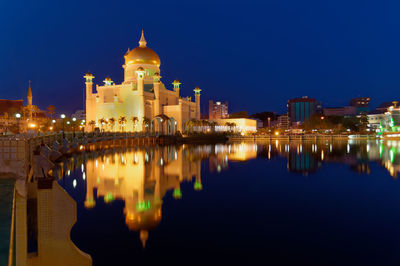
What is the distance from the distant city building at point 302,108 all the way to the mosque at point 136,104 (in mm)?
125149

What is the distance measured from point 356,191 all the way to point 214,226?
276 inches

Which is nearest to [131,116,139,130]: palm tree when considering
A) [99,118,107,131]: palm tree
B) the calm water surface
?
[99,118,107,131]: palm tree

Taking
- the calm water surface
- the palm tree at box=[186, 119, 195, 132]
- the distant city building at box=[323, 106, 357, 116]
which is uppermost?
the distant city building at box=[323, 106, 357, 116]

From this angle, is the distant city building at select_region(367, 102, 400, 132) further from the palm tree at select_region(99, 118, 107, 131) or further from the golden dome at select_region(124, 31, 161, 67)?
the palm tree at select_region(99, 118, 107, 131)

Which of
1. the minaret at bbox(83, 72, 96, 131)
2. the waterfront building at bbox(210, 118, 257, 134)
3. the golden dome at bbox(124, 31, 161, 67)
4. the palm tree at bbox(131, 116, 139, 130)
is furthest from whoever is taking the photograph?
the waterfront building at bbox(210, 118, 257, 134)

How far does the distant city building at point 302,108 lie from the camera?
166000 millimetres

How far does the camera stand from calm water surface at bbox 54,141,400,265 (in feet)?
19.0

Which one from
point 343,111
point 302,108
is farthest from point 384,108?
point 302,108

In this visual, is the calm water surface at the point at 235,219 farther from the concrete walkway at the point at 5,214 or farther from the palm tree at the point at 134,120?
the palm tree at the point at 134,120

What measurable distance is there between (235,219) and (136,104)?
42.1 meters

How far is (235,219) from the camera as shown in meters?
7.99

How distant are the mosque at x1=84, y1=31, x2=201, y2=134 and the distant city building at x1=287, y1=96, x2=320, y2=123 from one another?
411 ft

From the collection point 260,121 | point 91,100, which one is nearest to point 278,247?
point 91,100

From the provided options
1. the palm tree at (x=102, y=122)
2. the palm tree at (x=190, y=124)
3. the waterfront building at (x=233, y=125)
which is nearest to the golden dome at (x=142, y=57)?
the palm tree at (x=190, y=124)
